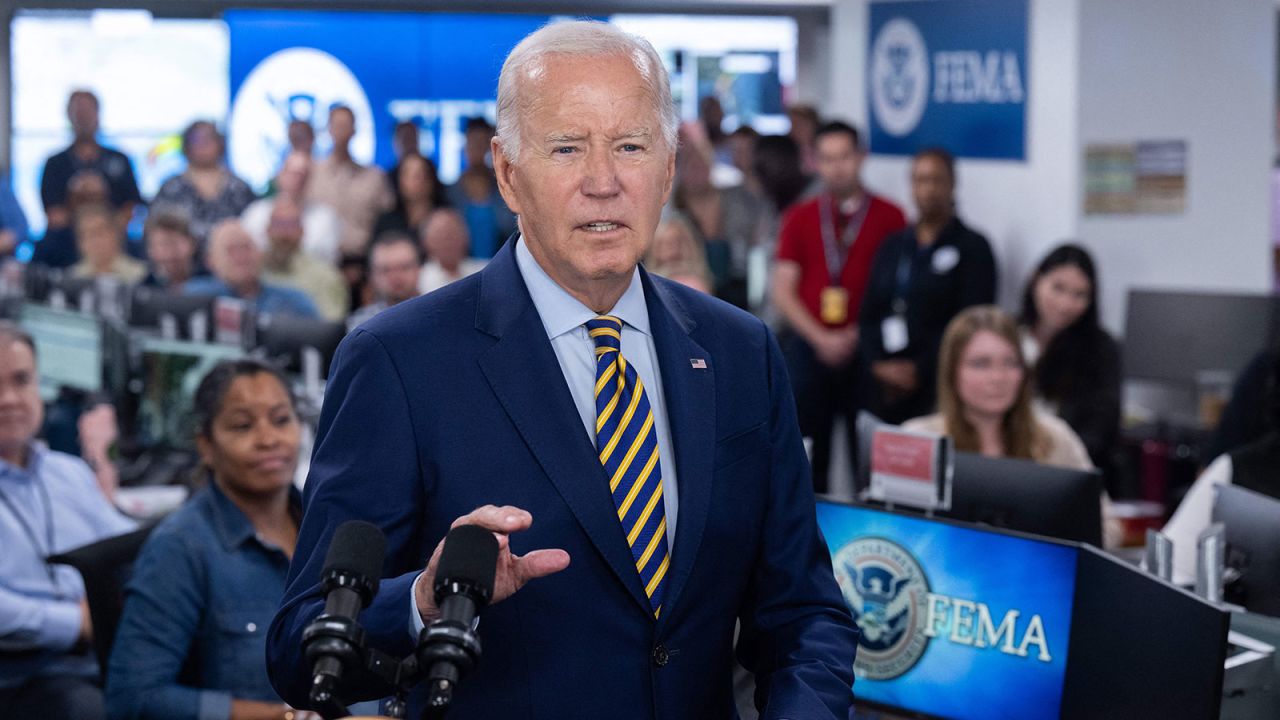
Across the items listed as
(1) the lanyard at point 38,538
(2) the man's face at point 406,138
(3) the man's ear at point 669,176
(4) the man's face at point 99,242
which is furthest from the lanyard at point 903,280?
(2) the man's face at point 406,138

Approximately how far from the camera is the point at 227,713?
3.17 meters

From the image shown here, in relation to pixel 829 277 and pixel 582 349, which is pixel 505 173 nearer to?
pixel 582 349

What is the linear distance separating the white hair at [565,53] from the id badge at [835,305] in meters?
5.62

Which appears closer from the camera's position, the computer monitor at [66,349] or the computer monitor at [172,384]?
the computer monitor at [172,384]

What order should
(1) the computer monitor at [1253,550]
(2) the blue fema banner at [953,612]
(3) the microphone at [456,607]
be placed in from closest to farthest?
1. (3) the microphone at [456,607]
2. (2) the blue fema banner at [953,612]
3. (1) the computer monitor at [1253,550]

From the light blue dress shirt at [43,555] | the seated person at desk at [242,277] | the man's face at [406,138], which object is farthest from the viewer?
the man's face at [406,138]

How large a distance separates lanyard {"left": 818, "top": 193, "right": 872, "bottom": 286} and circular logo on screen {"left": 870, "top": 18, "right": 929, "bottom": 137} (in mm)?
898

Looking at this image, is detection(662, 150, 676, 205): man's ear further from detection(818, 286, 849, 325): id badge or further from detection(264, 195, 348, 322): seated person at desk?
detection(264, 195, 348, 322): seated person at desk

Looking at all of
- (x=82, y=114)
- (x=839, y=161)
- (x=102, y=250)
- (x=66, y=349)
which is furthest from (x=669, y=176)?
(x=82, y=114)

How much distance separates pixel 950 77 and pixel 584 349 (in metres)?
6.21

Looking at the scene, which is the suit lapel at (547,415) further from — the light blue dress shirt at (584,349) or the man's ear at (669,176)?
the man's ear at (669,176)

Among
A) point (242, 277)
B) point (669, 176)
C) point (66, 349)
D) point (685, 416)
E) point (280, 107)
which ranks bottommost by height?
point (66, 349)

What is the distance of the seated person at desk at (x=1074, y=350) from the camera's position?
567 cm

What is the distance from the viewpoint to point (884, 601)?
279 cm
